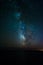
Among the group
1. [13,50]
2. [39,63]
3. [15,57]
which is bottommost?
[39,63]

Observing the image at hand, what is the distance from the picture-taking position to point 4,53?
1207mm

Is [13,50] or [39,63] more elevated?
[13,50]

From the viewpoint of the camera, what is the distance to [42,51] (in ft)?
3.96

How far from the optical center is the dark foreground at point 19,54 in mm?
1171

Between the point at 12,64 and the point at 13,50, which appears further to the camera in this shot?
the point at 13,50

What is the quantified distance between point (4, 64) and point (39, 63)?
1.60 feet

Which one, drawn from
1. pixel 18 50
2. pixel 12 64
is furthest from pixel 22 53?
pixel 12 64

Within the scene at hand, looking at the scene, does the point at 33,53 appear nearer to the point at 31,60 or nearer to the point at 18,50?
the point at 31,60

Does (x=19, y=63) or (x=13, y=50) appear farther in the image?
(x=13, y=50)

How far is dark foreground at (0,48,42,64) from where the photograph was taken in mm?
1171

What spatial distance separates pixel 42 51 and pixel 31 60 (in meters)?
0.20

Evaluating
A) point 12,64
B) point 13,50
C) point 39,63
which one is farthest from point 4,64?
point 39,63

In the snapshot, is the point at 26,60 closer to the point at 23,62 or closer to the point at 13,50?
the point at 23,62

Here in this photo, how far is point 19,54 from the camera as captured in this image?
125cm
